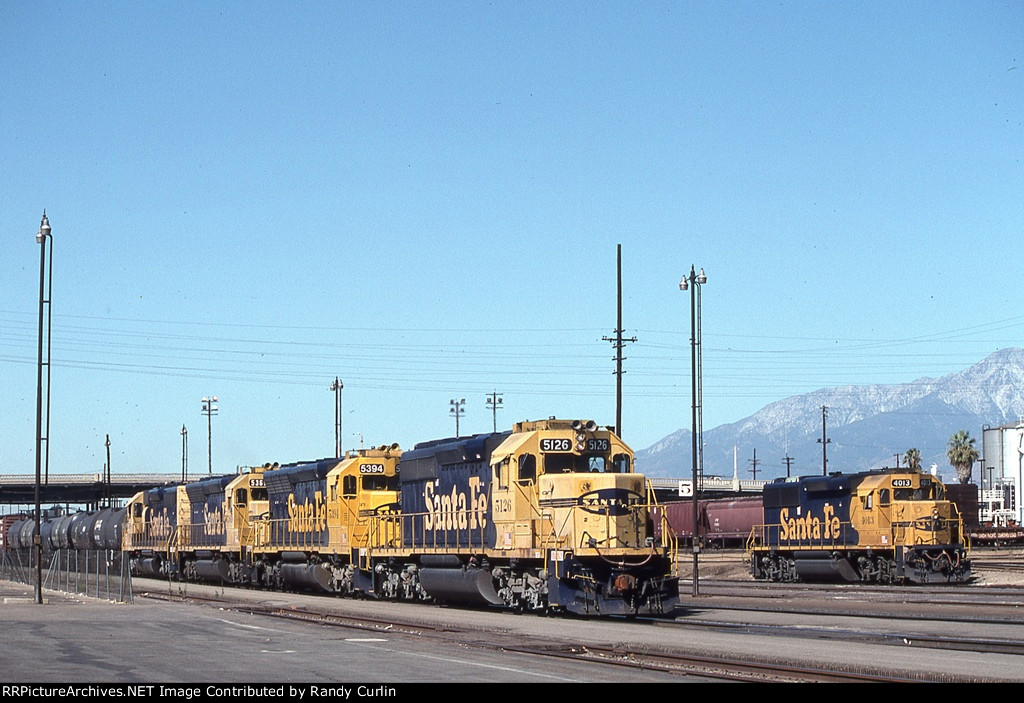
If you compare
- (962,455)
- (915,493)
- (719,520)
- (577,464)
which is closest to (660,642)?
(577,464)

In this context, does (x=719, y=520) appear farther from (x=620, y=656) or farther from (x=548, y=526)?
(x=620, y=656)

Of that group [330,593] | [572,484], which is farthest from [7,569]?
[572,484]

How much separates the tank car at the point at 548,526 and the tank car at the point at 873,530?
1640 centimetres

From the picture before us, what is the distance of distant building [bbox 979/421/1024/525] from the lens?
442ft

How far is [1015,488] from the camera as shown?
484 feet

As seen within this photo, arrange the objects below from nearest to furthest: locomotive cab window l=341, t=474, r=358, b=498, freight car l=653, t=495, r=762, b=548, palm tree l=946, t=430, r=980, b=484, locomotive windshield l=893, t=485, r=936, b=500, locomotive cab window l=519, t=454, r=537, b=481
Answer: locomotive cab window l=519, t=454, r=537, b=481, locomotive cab window l=341, t=474, r=358, b=498, locomotive windshield l=893, t=485, r=936, b=500, freight car l=653, t=495, r=762, b=548, palm tree l=946, t=430, r=980, b=484

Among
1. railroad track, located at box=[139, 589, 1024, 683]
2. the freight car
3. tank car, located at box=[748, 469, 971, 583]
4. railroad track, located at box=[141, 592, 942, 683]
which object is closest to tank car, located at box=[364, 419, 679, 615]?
railroad track, located at box=[139, 589, 1024, 683]

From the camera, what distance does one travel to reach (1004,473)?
166 m

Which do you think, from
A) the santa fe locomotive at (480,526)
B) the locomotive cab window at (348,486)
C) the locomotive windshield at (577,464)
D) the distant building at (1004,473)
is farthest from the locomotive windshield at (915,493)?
the distant building at (1004,473)

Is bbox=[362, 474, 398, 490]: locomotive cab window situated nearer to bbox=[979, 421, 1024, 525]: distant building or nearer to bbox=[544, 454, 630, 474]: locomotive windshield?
bbox=[544, 454, 630, 474]: locomotive windshield

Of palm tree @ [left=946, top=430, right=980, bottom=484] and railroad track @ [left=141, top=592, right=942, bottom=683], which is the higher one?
palm tree @ [left=946, top=430, right=980, bottom=484]

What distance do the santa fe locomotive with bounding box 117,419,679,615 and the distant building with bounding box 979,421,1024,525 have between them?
97417mm

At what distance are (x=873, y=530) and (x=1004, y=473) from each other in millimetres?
132389
